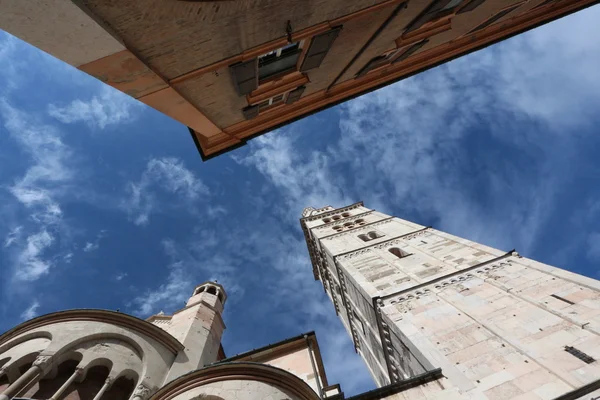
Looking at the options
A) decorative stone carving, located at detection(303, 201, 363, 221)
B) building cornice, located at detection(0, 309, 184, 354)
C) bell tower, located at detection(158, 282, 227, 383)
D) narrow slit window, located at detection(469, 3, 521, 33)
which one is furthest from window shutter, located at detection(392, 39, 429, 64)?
decorative stone carving, located at detection(303, 201, 363, 221)

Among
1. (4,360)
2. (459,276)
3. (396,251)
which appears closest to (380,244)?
(396,251)

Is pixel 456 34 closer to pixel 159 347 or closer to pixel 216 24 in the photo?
pixel 216 24

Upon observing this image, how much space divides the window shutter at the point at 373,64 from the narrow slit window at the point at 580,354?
1063 cm

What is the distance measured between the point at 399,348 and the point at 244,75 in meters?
12.6

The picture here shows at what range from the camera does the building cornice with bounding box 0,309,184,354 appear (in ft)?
32.7

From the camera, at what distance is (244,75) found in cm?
632

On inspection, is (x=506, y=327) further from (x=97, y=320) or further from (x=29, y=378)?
(x=29, y=378)

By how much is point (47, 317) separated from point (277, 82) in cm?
1089

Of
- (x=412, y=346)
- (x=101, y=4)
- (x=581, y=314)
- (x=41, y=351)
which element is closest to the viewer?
(x=101, y=4)

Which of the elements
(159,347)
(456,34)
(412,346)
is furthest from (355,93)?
(159,347)

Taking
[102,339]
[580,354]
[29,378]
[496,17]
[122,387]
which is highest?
[496,17]

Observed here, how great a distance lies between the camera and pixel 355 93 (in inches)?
458

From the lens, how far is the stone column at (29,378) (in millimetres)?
7477

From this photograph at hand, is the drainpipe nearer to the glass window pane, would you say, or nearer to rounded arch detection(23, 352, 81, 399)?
rounded arch detection(23, 352, 81, 399)
